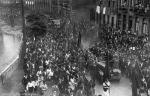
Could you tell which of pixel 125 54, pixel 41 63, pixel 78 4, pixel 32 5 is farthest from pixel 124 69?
pixel 32 5

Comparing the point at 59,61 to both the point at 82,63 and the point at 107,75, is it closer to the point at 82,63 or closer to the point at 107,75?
the point at 82,63

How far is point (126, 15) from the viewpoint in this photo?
33219 millimetres

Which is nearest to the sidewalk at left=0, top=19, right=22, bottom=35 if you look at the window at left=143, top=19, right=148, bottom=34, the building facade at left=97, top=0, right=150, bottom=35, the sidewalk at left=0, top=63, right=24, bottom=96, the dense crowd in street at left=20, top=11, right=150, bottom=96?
the building facade at left=97, top=0, right=150, bottom=35

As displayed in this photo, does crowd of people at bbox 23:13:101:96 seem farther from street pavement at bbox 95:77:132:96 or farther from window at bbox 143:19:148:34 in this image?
window at bbox 143:19:148:34

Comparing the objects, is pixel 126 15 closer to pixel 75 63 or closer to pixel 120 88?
pixel 75 63

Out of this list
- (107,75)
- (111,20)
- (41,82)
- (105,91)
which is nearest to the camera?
(105,91)

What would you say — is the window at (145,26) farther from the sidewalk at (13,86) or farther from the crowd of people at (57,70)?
the sidewalk at (13,86)

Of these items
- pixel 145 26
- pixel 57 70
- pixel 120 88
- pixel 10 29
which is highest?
pixel 145 26

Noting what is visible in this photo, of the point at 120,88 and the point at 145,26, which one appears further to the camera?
the point at 145,26

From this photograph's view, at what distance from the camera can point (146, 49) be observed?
2284cm

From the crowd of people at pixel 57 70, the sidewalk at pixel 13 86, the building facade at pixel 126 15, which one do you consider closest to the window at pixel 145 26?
the building facade at pixel 126 15

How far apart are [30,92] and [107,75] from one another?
14.3 ft

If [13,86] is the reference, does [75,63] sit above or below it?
above

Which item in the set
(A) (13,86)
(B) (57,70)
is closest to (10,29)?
(A) (13,86)
